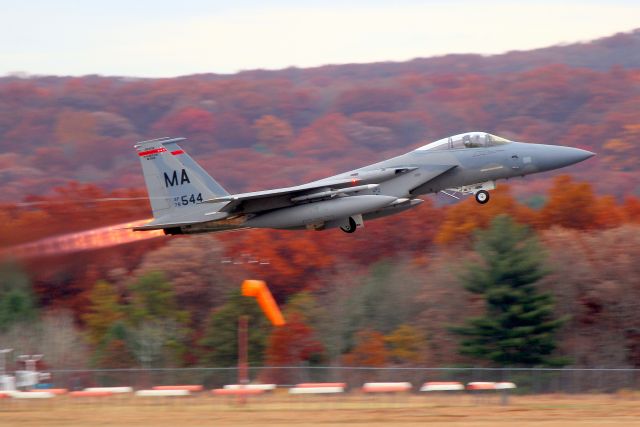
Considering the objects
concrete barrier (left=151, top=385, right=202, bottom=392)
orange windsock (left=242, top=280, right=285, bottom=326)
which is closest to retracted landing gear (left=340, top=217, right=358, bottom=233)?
concrete barrier (left=151, top=385, right=202, bottom=392)

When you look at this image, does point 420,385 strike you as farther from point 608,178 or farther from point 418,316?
point 608,178

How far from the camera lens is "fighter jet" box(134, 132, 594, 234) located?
23.3 meters

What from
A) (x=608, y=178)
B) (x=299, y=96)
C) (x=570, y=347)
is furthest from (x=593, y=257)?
(x=299, y=96)

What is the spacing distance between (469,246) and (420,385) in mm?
35316

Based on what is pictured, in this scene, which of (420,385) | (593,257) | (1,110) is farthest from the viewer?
(1,110)

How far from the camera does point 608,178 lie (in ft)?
335

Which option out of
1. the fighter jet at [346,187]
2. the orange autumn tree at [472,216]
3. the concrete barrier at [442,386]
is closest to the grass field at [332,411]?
the concrete barrier at [442,386]

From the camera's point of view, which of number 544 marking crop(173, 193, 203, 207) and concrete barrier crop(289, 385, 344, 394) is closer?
number 544 marking crop(173, 193, 203, 207)

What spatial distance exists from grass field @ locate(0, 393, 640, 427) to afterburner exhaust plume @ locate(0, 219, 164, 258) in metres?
3.94

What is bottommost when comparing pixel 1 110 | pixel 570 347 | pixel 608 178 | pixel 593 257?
pixel 570 347

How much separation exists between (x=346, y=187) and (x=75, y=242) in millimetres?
8301

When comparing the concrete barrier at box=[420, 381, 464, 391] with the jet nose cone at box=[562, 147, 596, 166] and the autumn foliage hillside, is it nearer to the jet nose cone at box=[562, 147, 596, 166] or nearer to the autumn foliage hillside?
the autumn foliage hillside

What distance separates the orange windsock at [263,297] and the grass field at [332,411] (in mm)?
19134

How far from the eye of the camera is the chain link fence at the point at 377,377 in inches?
981
